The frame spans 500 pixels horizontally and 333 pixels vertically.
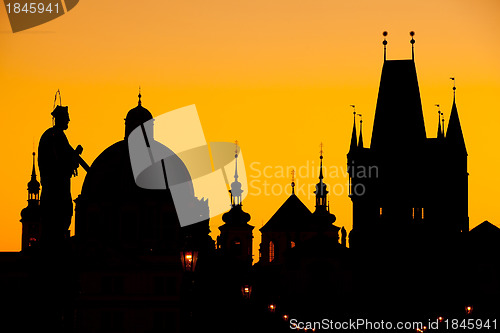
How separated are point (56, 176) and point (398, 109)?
95585 millimetres

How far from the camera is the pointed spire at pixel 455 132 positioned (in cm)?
13188

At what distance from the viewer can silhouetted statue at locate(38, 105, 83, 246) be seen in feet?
97.8

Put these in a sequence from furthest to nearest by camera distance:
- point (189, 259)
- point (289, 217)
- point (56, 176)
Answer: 1. point (289, 217)
2. point (189, 259)
3. point (56, 176)

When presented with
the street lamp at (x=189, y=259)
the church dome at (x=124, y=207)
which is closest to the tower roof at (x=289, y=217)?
the church dome at (x=124, y=207)

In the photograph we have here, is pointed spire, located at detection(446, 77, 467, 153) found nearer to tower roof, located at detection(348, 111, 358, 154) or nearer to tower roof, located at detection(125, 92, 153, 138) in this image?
tower roof, located at detection(348, 111, 358, 154)

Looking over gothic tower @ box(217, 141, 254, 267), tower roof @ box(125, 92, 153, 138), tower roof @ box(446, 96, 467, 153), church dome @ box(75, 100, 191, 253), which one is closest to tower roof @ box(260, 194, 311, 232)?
gothic tower @ box(217, 141, 254, 267)

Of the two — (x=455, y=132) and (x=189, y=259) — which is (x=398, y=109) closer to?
(x=455, y=132)

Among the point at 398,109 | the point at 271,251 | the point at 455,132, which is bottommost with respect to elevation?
the point at 271,251

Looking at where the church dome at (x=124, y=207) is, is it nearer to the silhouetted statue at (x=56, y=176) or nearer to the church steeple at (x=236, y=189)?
the church steeple at (x=236, y=189)

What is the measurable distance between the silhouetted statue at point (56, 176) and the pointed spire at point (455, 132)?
4085 inches

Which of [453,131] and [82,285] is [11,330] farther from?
[453,131]

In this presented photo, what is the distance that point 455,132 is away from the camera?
434ft

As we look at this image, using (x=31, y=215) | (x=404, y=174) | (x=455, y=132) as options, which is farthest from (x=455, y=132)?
(x=31, y=215)

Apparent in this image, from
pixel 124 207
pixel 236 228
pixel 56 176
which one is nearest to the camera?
pixel 56 176
